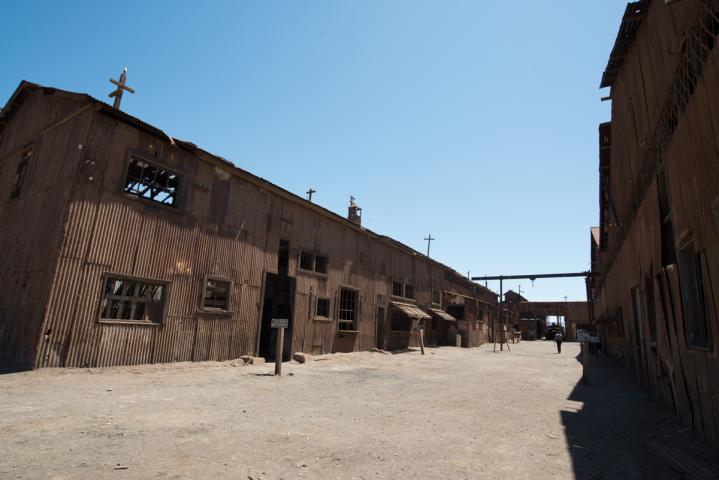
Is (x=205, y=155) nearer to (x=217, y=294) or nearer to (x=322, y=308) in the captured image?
(x=217, y=294)

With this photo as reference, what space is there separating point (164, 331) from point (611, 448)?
11.4 metres

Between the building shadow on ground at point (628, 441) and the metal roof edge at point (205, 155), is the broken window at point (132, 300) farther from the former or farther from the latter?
the building shadow on ground at point (628, 441)

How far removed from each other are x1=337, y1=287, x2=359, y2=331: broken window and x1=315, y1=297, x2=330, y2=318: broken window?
916 mm

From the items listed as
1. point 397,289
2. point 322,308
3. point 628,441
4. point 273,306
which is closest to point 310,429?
point 628,441

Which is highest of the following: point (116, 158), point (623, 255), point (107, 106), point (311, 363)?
point (107, 106)

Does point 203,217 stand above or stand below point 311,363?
above

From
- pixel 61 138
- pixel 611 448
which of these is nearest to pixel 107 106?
pixel 61 138

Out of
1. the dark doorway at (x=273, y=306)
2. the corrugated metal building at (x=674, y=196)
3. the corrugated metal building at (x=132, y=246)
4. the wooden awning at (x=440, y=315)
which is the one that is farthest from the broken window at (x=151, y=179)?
the wooden awning at (x=440, y=315)

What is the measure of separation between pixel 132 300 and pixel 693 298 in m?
12.9

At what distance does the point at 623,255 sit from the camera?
14.4 meters

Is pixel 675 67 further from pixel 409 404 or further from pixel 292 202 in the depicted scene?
pixel 292 202

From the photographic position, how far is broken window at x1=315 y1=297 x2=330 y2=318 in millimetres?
18009

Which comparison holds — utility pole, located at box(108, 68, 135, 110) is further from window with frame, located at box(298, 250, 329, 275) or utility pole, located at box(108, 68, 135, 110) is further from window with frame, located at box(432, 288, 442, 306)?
window with frame, located at box(432, 288, 442, 306)

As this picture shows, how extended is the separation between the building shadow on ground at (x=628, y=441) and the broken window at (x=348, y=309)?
37.4 feet
